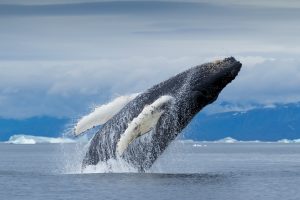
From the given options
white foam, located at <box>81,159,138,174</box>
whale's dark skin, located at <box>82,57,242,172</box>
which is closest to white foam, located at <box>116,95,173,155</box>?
whale's dark skin, located at <box>82,57,242,172</box>

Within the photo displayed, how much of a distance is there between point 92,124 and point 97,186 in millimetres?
1872

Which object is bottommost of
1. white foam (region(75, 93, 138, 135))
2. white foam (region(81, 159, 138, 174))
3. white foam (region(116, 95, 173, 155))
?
white foam (region(81, 159, 138, 174))

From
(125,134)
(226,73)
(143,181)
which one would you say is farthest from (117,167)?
(226,73)

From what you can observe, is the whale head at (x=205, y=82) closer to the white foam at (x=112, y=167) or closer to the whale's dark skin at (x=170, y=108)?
the whale's dark skin at (x=170, y=108)

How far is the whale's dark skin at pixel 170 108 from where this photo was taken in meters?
25.7

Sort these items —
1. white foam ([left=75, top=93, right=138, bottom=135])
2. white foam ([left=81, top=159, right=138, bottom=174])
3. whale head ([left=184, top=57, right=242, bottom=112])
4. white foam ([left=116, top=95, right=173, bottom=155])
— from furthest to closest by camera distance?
white foam ([left=81, top=159, right=138, bottom=174]), white foam ([left=75, top=93, right=138, bottom=135]), whale head ([left=184, top=57, right=242, bottom=112]), white foam ([left=116, top=95, right=173, bottom=155])

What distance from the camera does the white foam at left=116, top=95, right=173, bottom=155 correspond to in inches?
956

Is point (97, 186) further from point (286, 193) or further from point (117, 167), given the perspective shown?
point (286, 193)

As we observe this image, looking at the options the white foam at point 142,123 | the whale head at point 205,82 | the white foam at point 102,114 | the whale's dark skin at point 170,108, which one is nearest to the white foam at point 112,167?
the whale's dark skin at point 170,108

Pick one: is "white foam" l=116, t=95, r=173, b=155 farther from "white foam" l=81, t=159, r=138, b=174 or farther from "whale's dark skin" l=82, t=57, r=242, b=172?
"white foam" l=81, t=159, r=138, b=174

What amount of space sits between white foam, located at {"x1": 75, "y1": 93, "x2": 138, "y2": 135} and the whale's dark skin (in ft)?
0.58

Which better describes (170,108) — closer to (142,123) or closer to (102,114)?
(142,123)

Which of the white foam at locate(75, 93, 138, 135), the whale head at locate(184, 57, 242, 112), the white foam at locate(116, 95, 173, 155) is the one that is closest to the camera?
the white foam at locate(116, 95, 173, 155)

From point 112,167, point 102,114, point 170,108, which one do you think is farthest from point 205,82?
point 112,167
